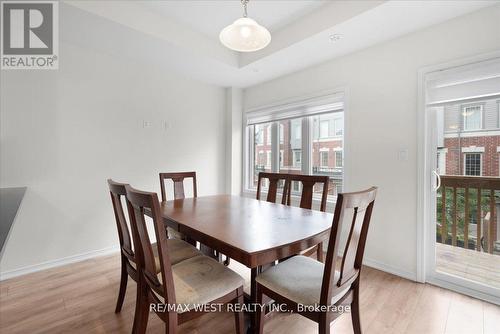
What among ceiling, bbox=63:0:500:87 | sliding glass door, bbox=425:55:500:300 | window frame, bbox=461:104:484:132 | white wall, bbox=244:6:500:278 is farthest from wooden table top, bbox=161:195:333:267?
ceiling, bbox=63:0:500:87

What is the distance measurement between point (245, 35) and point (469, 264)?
9.07 ft

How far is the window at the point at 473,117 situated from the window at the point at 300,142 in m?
1.14

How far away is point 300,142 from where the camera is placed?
3.49 meters

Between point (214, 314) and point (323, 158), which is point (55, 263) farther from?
point (323, 158)

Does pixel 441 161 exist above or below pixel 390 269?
above

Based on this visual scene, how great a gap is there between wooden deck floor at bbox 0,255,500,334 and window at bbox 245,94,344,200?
4.52ft

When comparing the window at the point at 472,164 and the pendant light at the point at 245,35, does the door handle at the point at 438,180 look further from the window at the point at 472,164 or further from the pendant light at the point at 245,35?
the pendant light at the point at 245,35

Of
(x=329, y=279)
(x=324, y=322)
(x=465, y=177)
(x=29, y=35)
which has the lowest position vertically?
(x=324, y=322)

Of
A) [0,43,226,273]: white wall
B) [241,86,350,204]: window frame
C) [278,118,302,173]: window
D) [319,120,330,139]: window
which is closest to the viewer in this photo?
[0,43,226,273]: white wall

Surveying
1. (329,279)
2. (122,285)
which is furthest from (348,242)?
(122,285)

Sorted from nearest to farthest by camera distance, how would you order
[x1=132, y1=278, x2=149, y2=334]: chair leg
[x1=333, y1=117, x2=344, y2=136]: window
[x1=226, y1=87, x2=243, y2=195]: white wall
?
[x1=132, y1=278, x2=149, y2=334]: chair leg < [x1=333, y1=117, x2=344, y2=136]: window < [x1=226, y1=87, x2=243, y2=195]: white wall

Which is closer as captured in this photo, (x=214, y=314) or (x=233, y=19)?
(x=214, y=314)

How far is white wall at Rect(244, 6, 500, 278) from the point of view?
208 cm

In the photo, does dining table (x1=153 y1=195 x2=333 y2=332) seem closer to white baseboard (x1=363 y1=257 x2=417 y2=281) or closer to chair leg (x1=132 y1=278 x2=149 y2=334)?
chair leg (x1=132 y1=278 x2=149 y2=334)
